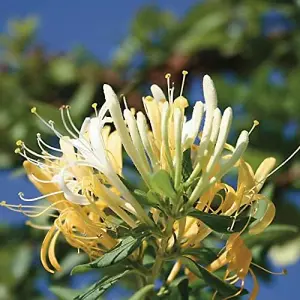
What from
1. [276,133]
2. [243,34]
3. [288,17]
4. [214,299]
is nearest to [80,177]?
[214,299]

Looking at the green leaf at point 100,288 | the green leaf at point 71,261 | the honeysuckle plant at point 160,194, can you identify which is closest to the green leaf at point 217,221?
the honeysuckle plant at point 160,194

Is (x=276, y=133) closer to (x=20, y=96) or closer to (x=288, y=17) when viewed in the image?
(x=288, y=17)

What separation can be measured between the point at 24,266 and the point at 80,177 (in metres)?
1.05

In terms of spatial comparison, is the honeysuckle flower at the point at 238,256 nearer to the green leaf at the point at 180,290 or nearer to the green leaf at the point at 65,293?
the green leaf at the point at 180,290

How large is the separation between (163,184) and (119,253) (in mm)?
77

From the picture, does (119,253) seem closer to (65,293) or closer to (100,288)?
(100,288)

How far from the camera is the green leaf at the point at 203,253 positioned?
809 millimetres

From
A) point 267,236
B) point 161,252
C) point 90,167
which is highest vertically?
point 90,167

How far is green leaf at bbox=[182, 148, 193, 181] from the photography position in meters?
0.80

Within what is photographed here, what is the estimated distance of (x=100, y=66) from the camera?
2299 mm

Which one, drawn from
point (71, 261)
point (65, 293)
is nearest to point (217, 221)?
point (65, 293)

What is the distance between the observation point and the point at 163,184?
746mm

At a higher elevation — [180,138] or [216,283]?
[180,138]

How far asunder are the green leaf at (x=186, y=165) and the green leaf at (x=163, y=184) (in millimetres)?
33
